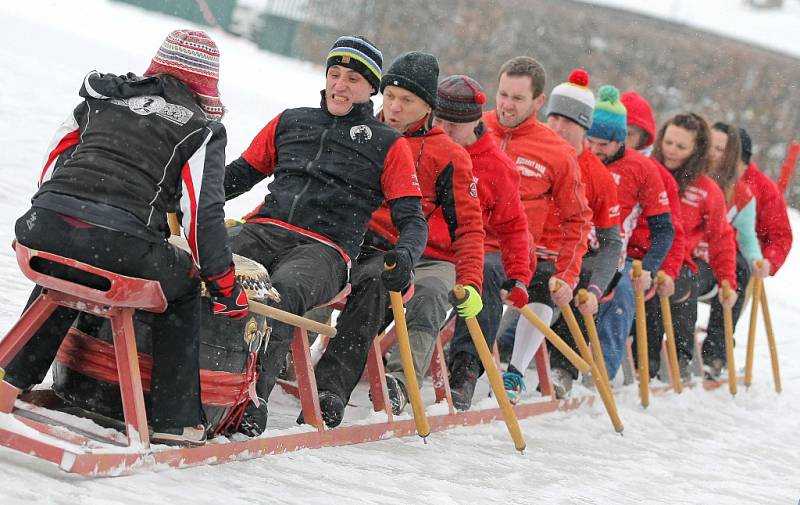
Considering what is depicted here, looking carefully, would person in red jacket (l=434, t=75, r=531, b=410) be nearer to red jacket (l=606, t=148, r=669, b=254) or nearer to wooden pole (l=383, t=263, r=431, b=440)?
wooden pole (l=383, t=263, r=431, b=440)

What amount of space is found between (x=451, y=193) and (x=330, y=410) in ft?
4.33

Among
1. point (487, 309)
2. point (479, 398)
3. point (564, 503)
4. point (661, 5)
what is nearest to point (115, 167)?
point (564, 503)

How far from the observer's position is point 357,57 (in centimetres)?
522

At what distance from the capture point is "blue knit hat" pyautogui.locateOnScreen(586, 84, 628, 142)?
313 inches

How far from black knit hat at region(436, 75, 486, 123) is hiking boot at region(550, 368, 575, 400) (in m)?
1.89

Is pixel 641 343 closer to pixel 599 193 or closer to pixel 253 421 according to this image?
pixel 599 193

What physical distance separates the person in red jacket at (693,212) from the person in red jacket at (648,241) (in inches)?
4.7

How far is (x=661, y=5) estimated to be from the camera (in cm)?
2630

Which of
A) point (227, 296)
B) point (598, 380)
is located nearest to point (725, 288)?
point (598, 380)

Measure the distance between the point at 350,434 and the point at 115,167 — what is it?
1735 mm

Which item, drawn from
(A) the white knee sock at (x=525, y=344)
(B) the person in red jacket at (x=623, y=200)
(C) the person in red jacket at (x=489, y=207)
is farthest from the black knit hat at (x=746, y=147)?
(C) the person in red jacket at (x=489, y=207)

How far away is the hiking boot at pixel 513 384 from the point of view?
6.83 meters

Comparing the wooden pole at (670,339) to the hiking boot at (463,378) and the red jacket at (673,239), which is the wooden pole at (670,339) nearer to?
the red jacket at (673,239)

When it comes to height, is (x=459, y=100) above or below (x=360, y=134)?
above
